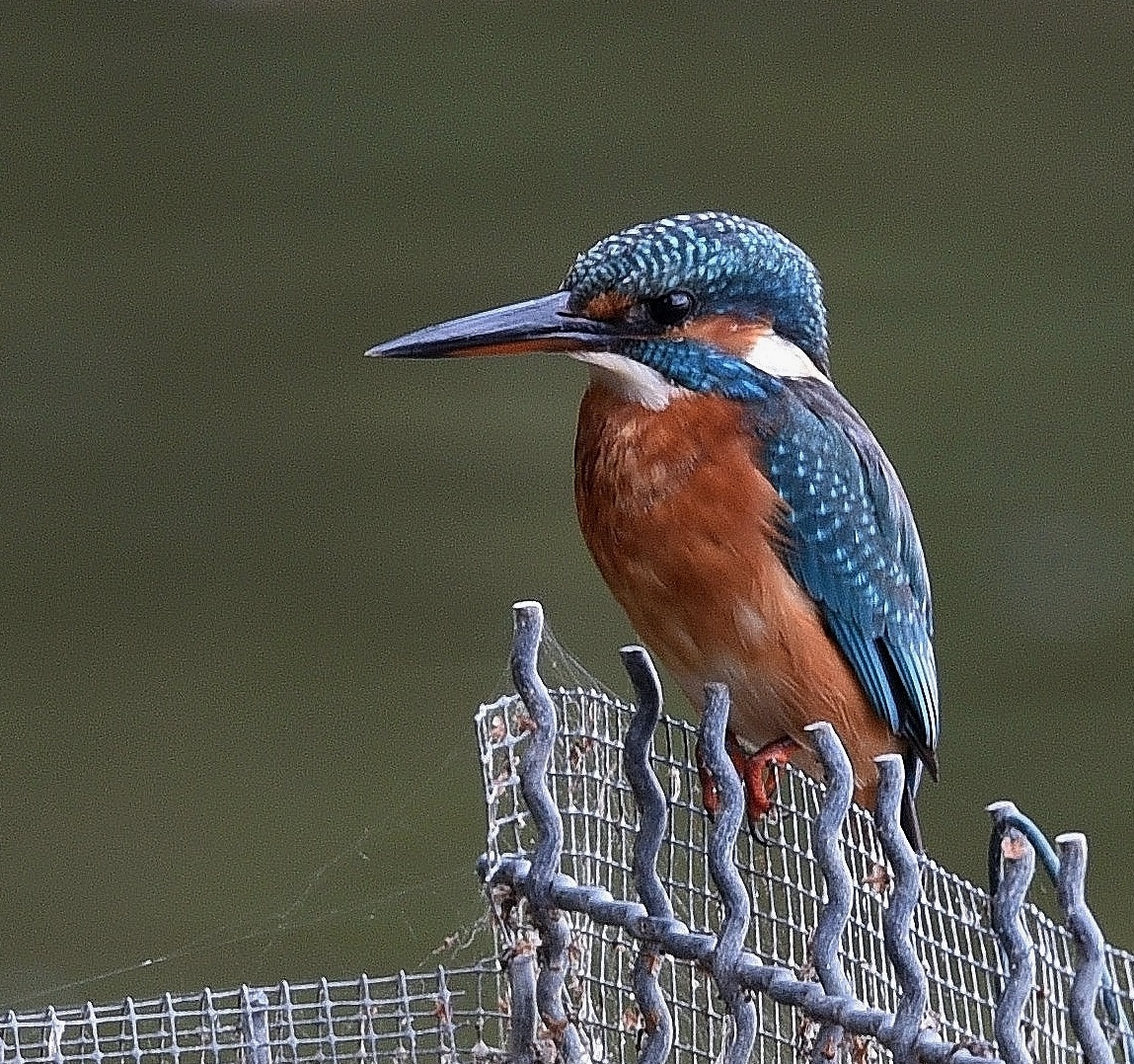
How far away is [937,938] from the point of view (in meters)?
1.36

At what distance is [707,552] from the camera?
75.6 inches

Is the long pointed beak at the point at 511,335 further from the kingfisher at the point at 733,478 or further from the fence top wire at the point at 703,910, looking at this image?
the fence top wire at the point at 703,910

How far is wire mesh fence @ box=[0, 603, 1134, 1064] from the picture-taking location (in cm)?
111

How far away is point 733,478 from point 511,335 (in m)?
0.24

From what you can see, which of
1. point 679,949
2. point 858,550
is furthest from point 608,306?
point 679,949

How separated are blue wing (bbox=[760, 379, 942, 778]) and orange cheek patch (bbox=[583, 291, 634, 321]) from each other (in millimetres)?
177

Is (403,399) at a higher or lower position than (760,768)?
lower

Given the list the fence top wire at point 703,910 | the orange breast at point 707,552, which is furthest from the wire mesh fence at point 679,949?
the orange breast at point 707,552

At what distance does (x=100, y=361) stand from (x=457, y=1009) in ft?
14.3

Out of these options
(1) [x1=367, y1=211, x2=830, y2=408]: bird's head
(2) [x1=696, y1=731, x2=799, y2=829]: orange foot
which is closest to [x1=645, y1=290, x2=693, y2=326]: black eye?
(1) [x1=367, y1=211, x2=830, y2=408]: bird's head

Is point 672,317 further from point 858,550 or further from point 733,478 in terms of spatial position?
point 858,550

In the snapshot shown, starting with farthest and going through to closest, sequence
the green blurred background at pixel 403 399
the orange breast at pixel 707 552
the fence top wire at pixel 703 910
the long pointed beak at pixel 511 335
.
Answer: the green blurred background at pixel 403 399 < the orange breast at pixel 707 552 < the long pointed beak at pixel 511 335 < the fence top wire at pixel 703 910

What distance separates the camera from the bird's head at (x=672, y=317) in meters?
1.82

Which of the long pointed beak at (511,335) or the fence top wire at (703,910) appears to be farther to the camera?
the long pointed beak at (511,335)
